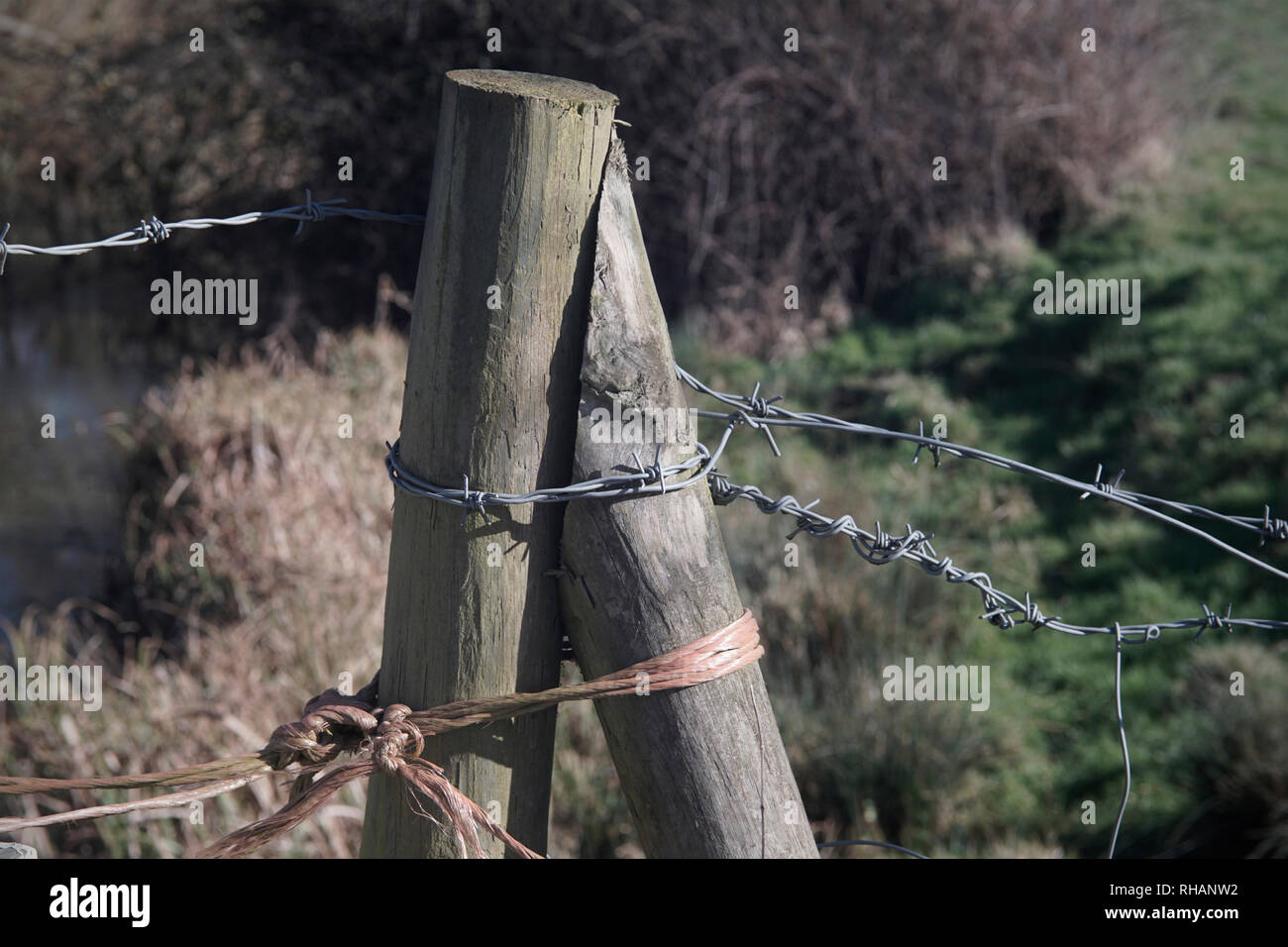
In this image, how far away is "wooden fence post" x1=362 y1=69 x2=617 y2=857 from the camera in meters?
1.30

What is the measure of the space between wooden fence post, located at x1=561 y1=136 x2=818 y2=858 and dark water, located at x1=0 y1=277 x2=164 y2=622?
195 inches

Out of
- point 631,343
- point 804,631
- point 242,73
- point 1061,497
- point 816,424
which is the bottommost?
point 804,631

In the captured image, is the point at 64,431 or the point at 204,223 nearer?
the point at 204,223

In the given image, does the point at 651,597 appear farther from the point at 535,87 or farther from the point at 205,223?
the point at 205,223

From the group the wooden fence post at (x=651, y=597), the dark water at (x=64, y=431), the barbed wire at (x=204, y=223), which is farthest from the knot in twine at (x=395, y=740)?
the dark water at (x=64, y=431)

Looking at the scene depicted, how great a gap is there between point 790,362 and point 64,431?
4.83 metres

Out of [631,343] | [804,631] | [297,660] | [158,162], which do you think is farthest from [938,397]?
[158,162]

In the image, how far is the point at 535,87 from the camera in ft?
4.34

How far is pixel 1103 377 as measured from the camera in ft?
19.5

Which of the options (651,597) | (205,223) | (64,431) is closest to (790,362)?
(64,431)

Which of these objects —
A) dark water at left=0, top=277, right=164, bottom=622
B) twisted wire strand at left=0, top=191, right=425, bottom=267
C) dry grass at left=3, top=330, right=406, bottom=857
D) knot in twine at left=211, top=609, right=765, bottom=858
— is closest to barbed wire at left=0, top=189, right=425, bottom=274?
twisted wire strand at left=0, top=191, right=425, bottom=267

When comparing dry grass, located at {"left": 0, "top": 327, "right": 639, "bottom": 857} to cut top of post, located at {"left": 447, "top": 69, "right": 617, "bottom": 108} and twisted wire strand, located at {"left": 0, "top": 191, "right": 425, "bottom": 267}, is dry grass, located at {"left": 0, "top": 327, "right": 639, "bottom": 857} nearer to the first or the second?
twisted wire strand, located at {"left": 0, "top": 191, "right": 425, "bottom": 267}

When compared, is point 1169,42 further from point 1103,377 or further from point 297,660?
point 297,660
